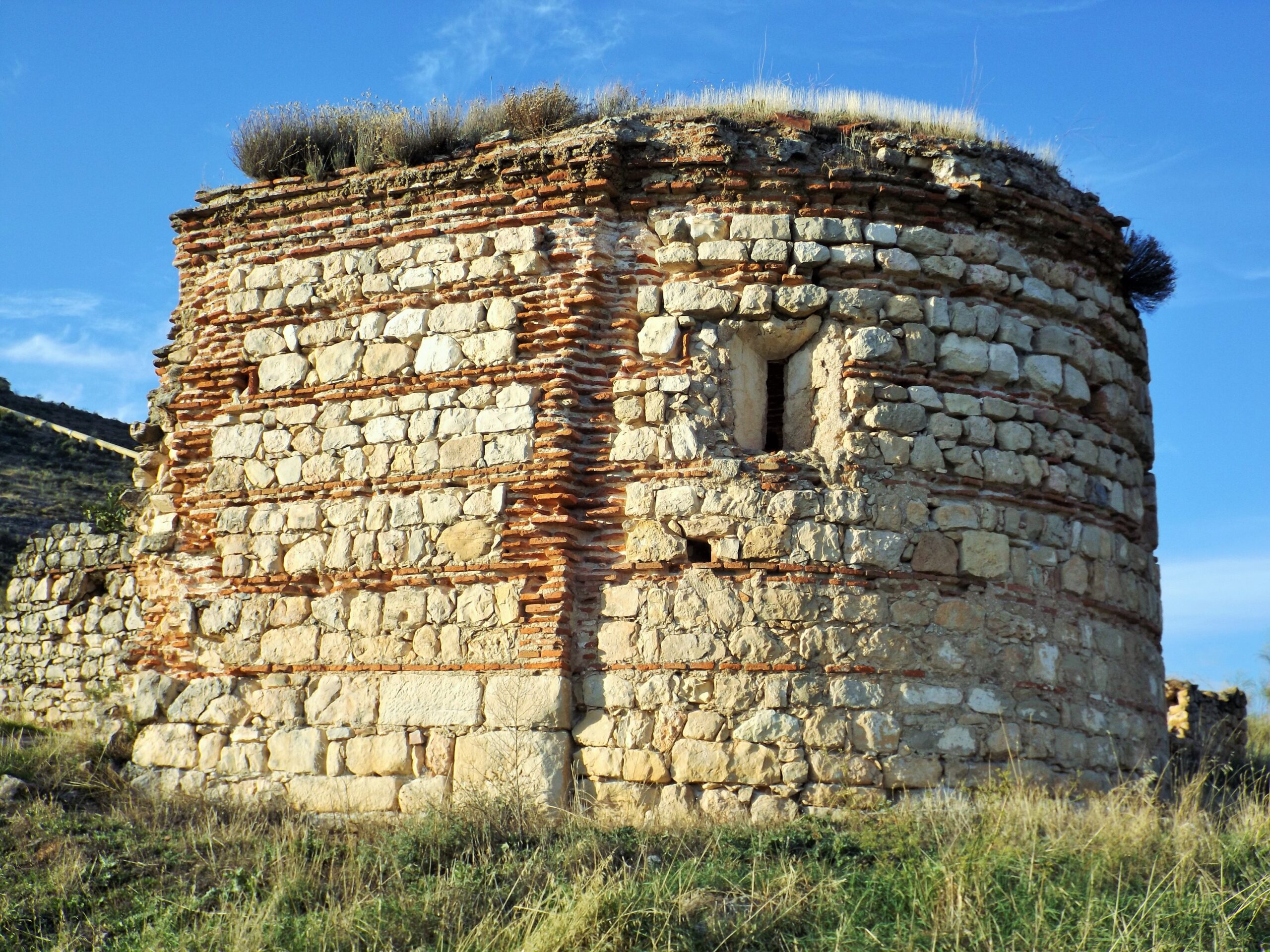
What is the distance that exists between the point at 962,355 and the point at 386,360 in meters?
3.96

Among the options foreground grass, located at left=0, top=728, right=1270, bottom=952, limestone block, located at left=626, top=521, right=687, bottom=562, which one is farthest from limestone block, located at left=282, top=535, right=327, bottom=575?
limestone block, located at left=626, top=521, right=687, bottom=562

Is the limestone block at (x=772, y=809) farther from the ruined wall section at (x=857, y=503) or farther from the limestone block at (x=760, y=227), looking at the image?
the limestone block at (x=760, y=227)

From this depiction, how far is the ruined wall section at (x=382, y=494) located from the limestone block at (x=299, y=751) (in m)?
0.02

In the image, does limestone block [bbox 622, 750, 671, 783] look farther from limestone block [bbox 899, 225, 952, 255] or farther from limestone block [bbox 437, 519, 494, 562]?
limestone block [bbox 899, 225, 952, 255]

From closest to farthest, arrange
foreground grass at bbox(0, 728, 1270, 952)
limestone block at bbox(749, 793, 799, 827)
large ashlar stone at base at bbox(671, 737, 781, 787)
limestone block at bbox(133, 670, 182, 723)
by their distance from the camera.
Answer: foreground grass at bbox(0, 728, 1270, 952), limestone block at bbox(749, 793, 799, 827), large ashlar stone at base at bbox(671, 737, 781, 787), limestone block at bbox(133, 670, 182, 723)

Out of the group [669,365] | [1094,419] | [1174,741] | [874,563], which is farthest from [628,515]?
[1174,741]

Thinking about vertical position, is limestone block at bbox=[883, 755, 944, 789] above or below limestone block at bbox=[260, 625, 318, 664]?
below

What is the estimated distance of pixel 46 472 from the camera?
69.9ft

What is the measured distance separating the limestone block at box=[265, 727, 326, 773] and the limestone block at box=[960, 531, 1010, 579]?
4.35m

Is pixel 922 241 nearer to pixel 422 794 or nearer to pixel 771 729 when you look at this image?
pixel 771 729

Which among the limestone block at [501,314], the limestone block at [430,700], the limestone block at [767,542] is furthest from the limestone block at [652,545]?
the limestone block at [501,314]

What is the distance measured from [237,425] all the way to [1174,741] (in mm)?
8682

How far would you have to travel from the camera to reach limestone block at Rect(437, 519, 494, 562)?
25.5 ft

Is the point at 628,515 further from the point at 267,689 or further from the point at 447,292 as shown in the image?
the point at 267,689
